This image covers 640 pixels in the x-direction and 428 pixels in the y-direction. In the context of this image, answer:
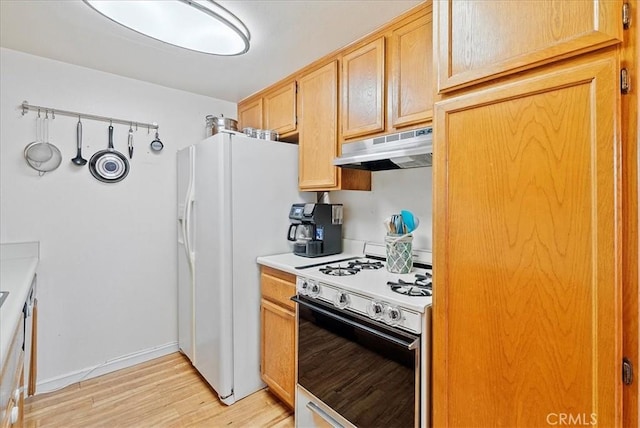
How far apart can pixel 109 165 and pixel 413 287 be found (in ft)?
7.67

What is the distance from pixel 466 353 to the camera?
102 centimetres

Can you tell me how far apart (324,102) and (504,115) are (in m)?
1.29

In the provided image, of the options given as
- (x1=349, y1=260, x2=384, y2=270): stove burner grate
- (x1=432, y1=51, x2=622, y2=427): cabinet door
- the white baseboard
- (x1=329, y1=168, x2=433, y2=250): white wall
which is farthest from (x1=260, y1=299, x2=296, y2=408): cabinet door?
the white baseboard

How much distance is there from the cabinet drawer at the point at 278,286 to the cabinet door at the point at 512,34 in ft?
4.27

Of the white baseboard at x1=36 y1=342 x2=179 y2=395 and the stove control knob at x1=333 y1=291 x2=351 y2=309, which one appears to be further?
the white baseboard at x1=36 y1=342 x2=179 y2=395

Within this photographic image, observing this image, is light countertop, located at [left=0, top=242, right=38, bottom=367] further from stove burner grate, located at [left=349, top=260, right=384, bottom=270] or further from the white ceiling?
stove burner grate, located at [left=349, top=260, right=384, bottom=270]

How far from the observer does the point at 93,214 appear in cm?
226

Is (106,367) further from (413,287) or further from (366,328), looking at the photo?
(413,287)

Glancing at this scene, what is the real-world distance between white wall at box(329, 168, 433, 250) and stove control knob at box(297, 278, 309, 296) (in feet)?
2.25

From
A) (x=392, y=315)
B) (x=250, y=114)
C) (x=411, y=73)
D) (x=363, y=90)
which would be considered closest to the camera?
(x=392, y=315)

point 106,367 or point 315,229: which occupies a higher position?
point 315,229

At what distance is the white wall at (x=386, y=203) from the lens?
1856mm

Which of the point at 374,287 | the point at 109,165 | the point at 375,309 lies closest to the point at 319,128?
the point at 374,287

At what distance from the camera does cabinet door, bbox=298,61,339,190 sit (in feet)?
6.43
